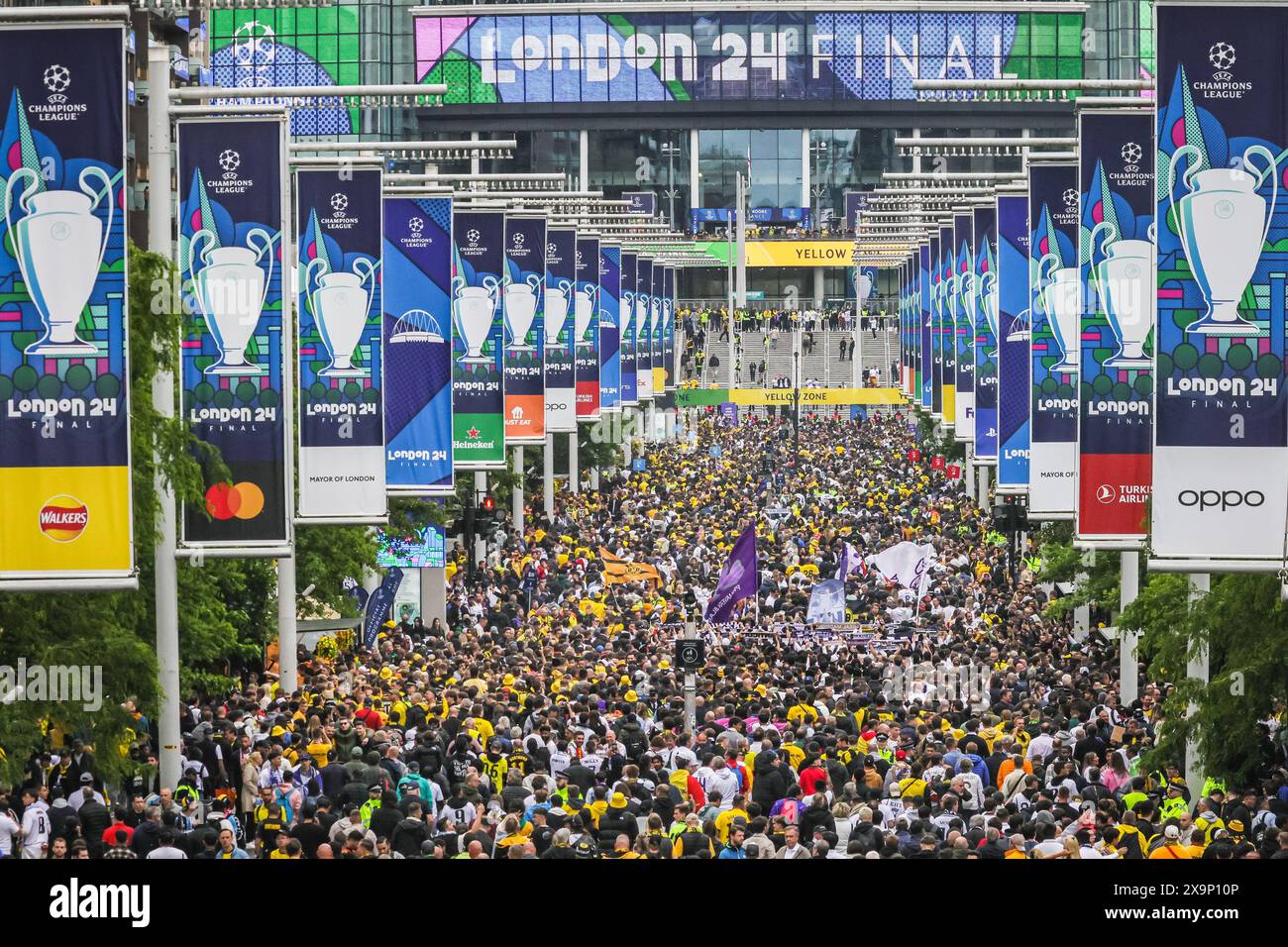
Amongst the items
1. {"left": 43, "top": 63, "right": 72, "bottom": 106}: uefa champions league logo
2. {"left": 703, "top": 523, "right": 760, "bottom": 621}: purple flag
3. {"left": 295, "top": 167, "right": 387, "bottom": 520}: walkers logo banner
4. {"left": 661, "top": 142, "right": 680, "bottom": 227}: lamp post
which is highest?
{"left": 661, "top": 142, "right": 680, "bottom": 227}: lamp post

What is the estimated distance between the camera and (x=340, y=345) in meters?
21.2

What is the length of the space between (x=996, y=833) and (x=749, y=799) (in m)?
3.36

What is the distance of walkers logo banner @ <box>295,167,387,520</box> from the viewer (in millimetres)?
A: 20969

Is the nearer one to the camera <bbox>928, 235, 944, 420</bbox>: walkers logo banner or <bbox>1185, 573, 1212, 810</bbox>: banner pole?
<bbox>1185, 573, 1212, 810</bbox>: banner pole

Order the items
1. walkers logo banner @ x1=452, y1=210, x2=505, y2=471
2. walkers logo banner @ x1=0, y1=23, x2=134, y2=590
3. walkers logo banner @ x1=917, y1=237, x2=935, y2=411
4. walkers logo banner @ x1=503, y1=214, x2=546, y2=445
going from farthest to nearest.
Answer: walkers logo banner @ x1=917, y1=237, x2=935, y2=411
walkers logo banner @ x1=503, y1=214, x2=546, y2=445
walkers logo banner @ x1=452, y1=210, x2=505, y2=471
walkers logo banner @ x1=0, y1=23, x2=134, y2=590

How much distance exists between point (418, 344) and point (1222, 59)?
39.5 ft

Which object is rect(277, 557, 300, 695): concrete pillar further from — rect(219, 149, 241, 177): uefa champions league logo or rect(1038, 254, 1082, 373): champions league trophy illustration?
rect(1038, 254, 1082, 373): champions league trophy illustration

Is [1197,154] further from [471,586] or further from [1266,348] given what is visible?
[471,586]

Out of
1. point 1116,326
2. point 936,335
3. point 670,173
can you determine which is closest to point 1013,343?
point 1116,326

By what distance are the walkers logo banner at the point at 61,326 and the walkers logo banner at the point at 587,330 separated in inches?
1262

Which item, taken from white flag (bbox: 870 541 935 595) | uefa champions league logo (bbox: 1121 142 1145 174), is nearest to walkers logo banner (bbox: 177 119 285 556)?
uefa champions league logo (bbox: 1121 142 1145 174)

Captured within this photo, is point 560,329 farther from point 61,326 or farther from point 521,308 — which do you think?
point 61,326

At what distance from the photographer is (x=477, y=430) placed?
31609 mm

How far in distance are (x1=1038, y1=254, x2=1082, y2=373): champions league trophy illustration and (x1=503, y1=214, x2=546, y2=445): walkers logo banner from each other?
44.9 feet
